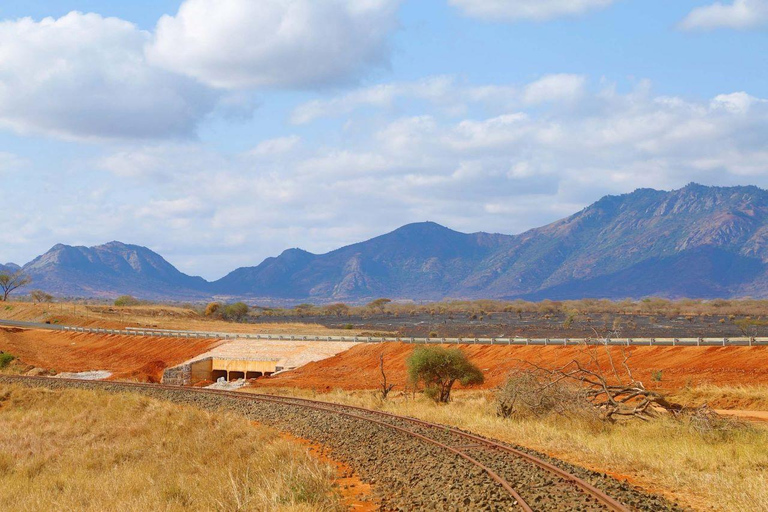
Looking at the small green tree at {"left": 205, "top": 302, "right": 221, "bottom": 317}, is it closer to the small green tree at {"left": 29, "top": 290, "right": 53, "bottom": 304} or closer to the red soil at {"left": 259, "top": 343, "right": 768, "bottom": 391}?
the small green tree at {"left": 29, "top": 290, "right": 53, "bottom": 304}

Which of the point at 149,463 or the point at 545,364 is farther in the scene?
the point at 545,364

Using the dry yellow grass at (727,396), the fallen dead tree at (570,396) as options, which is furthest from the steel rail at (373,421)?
the dry yellow grass at (727,396)

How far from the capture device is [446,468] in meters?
15.3

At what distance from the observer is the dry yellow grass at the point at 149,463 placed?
47.1ft

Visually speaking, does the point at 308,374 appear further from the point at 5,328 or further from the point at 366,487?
the point at 5,328

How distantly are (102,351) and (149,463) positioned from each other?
60.2m

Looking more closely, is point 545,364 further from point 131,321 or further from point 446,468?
point 131,321

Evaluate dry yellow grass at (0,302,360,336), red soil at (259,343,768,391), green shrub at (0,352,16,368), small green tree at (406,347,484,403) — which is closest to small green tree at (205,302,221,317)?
dry yellow grass at (0,302,360,336)

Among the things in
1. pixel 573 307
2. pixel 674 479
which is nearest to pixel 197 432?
pixel 674 479

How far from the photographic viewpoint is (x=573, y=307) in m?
166

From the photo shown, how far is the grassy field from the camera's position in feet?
42.2

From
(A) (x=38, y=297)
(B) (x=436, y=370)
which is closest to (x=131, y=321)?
(A) (x=38, y=297)

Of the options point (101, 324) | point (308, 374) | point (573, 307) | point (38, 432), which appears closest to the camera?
point (38, 432)

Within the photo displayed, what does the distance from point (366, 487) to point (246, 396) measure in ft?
70.4
